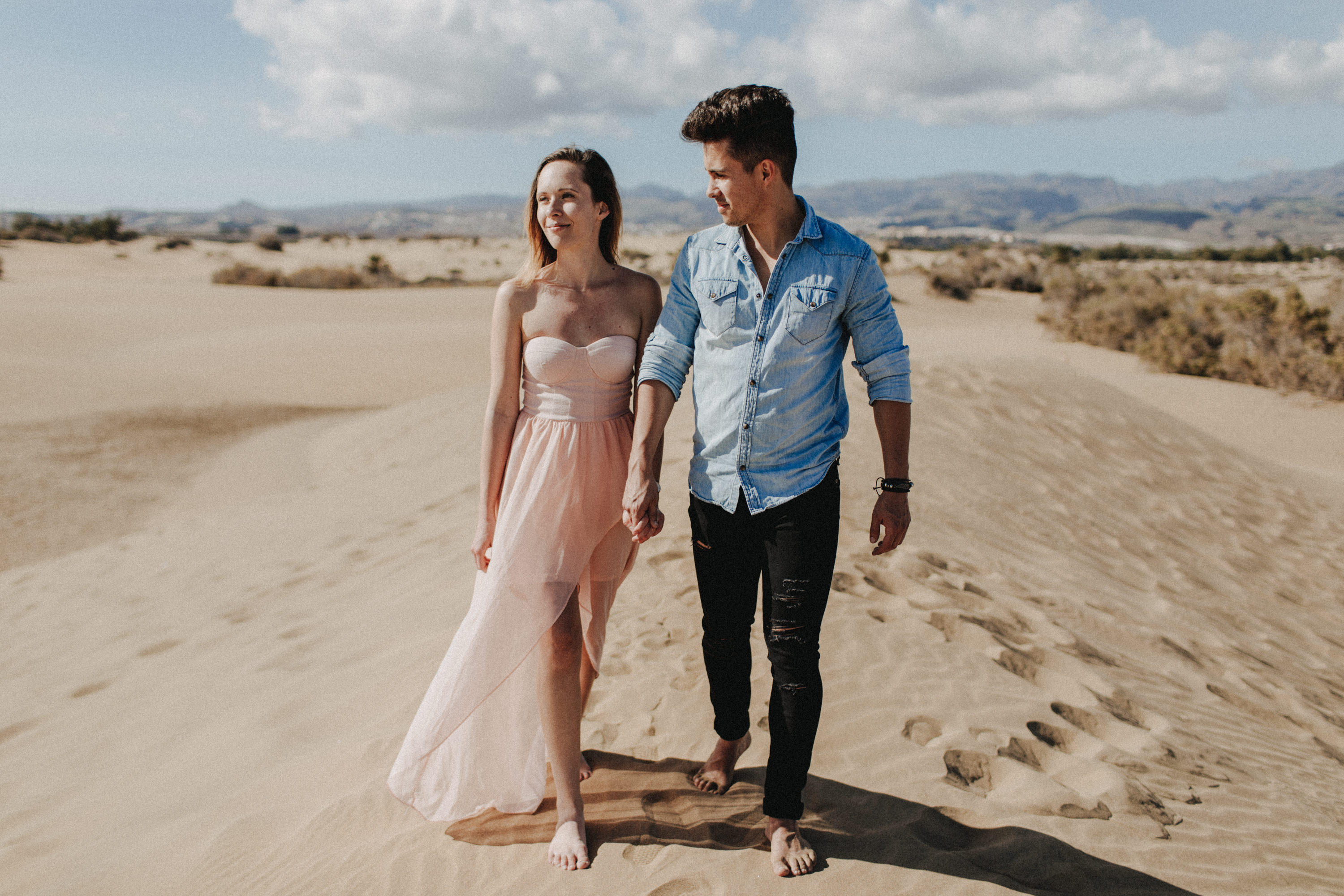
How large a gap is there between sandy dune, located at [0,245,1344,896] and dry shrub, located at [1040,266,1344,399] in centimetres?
389

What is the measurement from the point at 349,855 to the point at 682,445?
3.98m

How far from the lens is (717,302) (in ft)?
7.84

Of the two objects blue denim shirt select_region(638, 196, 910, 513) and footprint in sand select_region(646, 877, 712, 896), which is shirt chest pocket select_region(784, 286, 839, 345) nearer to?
blue denim shirt select_region(638, 196, 910, 513)

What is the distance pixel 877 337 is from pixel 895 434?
27cm

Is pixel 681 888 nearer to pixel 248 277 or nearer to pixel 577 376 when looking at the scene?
pixel 577 376

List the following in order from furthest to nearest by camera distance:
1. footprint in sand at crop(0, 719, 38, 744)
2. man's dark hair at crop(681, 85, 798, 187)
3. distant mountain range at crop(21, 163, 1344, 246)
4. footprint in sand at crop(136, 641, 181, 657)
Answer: distant mountain range at crop(21, 163, 1344, 246) → footprint in sand at crop(136, 641, 181, 657) → footprint in sand at crop(0, 719, 38, 744) → man's dark hair at crop(681, 85, 798, 187)

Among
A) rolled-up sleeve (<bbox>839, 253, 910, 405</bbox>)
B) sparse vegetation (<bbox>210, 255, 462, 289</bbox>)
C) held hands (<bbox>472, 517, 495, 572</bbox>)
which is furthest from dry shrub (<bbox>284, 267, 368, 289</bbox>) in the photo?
rolled-up sleeve (<bbox>839, 253, 910, 405</bbox>)

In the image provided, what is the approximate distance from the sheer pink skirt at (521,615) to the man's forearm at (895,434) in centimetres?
78

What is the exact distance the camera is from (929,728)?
3291 mm

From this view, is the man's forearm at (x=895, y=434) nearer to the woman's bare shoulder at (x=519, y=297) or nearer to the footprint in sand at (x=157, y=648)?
the woman's bare shoulder at (x=519, y=297)

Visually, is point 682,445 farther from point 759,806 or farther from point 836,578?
point 759,806

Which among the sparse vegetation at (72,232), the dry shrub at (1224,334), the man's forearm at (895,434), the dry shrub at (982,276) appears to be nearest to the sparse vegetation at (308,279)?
the sparse vegetation at (72,232)

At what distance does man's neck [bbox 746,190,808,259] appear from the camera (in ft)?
7.75

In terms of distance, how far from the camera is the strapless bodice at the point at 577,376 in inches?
101
